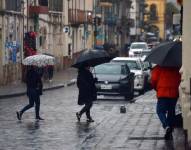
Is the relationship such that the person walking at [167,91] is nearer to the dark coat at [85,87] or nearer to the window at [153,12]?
the dark coat at [85,87]

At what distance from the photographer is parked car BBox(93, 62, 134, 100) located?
1260 inches

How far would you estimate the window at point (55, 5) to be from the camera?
2296 inches

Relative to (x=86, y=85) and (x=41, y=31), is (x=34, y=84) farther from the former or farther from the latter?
(x=41, y=31)

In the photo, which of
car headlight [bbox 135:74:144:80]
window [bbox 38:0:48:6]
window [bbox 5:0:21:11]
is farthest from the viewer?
window [bbox 38:0:48:6]

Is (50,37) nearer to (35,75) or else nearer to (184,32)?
(35,75)

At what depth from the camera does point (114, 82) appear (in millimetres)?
32219

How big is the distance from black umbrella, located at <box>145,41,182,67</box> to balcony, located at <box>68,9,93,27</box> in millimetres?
47466

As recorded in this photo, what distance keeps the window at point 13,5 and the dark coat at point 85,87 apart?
71.5 feet

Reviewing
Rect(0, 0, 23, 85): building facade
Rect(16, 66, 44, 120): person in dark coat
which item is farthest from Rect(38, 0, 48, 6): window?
Rect(16, 66, 44, 120): person in dark coat

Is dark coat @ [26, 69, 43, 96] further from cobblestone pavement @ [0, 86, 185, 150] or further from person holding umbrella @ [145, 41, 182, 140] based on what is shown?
person holding umbrella @ [145, 41, 182, 140]

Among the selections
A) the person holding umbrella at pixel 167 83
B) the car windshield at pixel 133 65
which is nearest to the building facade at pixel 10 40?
the car windshield at pixel 133 65

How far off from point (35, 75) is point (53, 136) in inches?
161

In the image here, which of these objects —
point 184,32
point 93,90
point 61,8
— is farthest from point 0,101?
point 61,8

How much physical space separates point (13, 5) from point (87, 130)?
85.1ft
